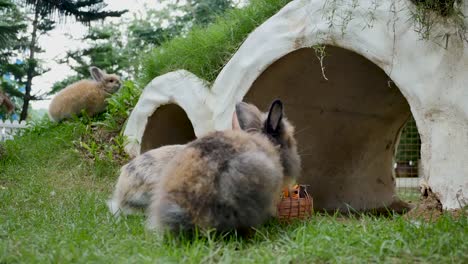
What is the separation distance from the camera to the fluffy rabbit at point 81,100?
8.16 metres

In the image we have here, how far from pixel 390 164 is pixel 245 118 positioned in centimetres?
329

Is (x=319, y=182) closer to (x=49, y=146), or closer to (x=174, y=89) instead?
(x=174, y=89)

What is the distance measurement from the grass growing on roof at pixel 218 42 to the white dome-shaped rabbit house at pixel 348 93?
0.20 metres

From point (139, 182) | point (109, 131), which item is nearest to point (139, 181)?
point (139, 182)

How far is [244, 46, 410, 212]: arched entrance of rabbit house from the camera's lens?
5.14m

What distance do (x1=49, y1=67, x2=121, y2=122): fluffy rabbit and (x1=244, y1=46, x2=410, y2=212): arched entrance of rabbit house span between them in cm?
381

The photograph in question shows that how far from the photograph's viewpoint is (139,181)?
4406 millimetres

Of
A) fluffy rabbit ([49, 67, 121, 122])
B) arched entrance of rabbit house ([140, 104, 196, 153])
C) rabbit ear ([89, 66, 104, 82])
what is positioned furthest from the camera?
rabbit ear ([89, 66, 104, 82])

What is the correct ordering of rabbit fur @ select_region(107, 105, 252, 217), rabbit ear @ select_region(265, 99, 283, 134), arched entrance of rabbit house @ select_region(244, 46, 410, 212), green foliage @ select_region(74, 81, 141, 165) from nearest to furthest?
rabbit ear @ select_region(265, 99, 283, 134) → rabbit fur @ select_region(107, 105, 252, 217) → arched entrance of rabbit house @ select_region(244, 46, 410, 212) → green foliage @ select_region(74, 81, 141, 165)

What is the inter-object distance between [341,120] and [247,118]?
7.71 ft

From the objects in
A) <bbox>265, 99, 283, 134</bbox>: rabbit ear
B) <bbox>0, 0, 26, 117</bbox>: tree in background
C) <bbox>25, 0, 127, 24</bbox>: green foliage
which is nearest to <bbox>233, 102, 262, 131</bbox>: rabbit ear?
<bbox>265, 99, 283, 134</bbox>: rabbit ear

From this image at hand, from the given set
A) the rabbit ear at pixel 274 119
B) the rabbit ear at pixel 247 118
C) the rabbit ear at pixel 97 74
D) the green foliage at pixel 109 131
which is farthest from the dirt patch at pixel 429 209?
the rabbit ear at pixel 97 74

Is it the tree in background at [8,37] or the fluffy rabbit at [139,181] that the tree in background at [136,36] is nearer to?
the tree in background at [8,37]

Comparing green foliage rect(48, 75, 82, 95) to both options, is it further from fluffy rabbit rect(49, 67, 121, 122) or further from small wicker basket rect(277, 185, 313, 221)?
small wicker basket rect(277, 185, 313, 221)
